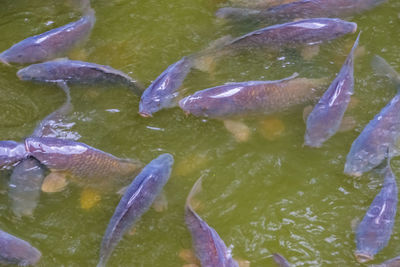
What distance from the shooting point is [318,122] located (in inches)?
130

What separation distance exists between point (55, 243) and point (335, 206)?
69.3 inches

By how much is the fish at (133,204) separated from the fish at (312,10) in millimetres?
1853

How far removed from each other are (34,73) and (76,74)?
37 centimetres

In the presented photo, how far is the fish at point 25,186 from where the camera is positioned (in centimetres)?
314

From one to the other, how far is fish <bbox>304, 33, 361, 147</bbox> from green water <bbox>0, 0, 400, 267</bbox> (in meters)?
0.09

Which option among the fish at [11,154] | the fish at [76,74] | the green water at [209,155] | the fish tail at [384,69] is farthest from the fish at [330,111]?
the fish at [11,154]

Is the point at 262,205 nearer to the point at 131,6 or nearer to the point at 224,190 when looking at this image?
the point at 224,190

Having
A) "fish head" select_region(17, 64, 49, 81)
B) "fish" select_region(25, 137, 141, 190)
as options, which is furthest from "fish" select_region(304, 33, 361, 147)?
"fish head" select_region(17, 64, 49, 81)

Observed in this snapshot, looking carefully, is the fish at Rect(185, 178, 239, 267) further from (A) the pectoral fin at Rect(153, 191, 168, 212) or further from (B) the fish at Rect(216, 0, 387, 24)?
(B) the fish at Rect(216, 0, 387, 24)

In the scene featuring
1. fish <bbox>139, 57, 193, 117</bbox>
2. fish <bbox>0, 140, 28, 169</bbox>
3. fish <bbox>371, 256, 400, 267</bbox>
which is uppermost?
fish <bbox>139, 57, 193, 117</bbox>

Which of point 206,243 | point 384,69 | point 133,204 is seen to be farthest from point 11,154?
point 384,69

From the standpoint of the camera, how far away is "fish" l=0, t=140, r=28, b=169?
3.27 metres

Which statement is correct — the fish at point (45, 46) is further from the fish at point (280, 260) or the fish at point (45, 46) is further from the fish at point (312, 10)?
the fish at point (280, 260)

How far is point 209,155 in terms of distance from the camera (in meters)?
3.38
